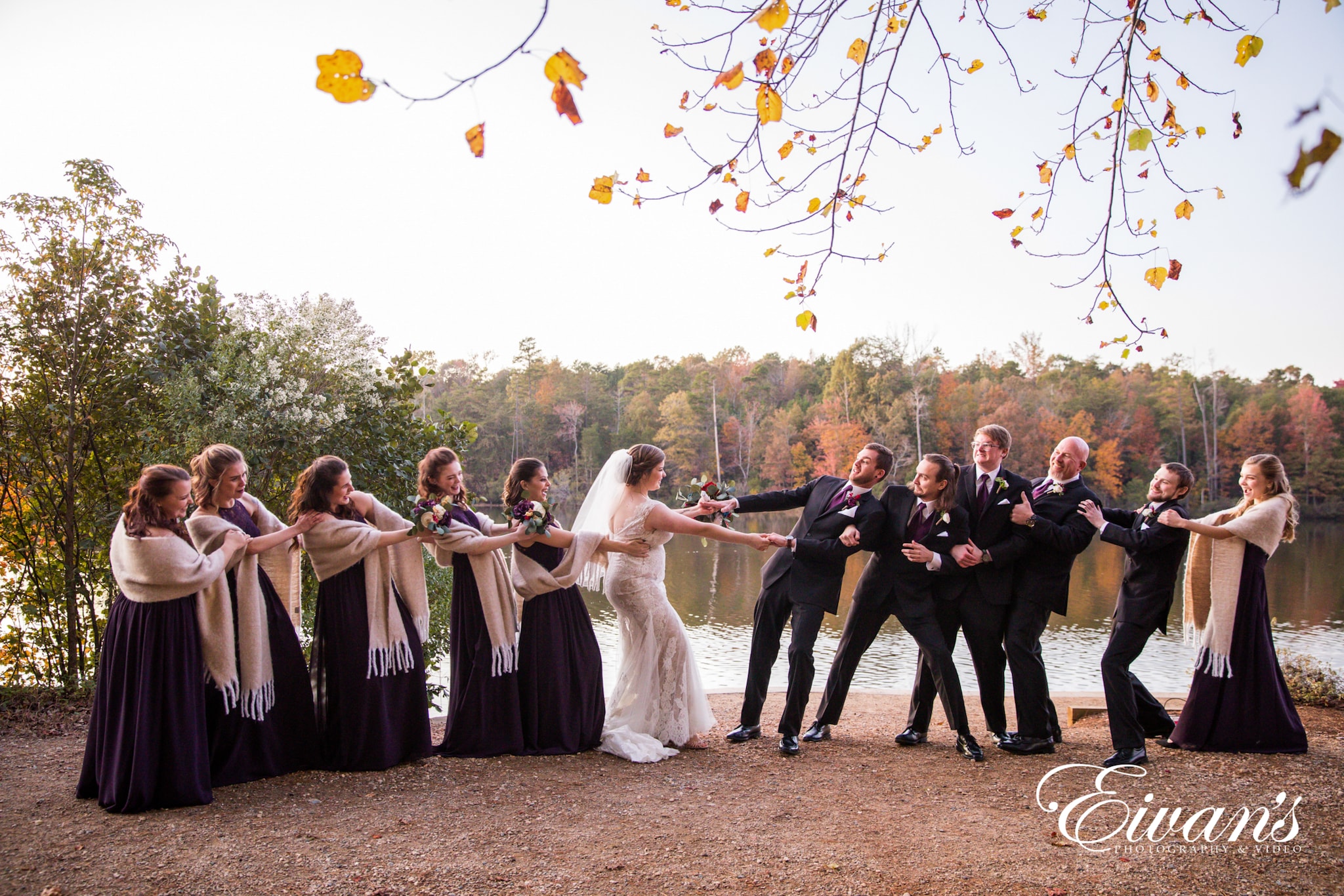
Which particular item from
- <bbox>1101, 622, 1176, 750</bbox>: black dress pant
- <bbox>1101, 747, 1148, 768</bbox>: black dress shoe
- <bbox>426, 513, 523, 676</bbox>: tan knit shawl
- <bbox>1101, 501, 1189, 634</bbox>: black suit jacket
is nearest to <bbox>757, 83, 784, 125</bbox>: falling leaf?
<bbox>426, 513, 523, 676</bbox>: tan knit shawl

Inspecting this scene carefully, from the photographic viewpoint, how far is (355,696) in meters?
4.74

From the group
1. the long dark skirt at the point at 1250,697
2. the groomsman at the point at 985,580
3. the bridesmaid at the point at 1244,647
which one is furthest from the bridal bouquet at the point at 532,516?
the long dark skirt at the point at 1250,697

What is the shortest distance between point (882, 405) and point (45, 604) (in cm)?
3860

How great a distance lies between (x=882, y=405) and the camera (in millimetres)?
42344

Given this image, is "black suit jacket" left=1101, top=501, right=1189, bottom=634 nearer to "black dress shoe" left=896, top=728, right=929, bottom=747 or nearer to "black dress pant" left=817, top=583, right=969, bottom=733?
"black dress pant" left=817, top=583, right=969, bottom=733

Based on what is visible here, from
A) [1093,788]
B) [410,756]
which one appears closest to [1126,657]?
[1093,788]

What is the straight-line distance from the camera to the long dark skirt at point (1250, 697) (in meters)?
5.13

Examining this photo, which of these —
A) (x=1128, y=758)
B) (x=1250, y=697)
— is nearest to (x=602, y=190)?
(x=1128, y=758)

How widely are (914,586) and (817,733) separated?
113cm

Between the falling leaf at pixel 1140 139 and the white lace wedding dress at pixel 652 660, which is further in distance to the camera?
the white lace wedding dress at pixel 652 660

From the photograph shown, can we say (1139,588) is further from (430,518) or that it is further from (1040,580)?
(430,518)

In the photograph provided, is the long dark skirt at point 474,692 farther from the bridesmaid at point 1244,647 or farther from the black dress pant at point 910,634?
the bridesmaid at point 1244,647

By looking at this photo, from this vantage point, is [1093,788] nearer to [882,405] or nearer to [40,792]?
[40,792]

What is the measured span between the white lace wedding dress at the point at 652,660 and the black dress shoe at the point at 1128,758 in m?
2.27
